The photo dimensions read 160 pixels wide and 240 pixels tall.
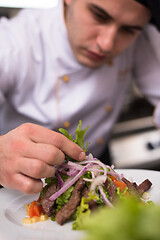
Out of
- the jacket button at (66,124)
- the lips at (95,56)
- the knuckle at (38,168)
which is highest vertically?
the knuckle at (38,168)

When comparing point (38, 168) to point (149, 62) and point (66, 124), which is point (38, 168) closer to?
point (66, 124)

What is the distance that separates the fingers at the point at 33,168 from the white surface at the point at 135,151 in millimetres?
1535

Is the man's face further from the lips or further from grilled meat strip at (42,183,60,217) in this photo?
grilled meat strip at (42,183,60,217)

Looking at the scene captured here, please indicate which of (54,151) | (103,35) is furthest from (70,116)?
(54,151)

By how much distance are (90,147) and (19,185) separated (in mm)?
1008

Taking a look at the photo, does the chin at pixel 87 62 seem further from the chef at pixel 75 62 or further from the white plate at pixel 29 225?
the white plate at pixel 29 225

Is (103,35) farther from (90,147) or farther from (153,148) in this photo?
(153,148)

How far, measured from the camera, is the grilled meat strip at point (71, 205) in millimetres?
704

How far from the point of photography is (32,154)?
0.70 meters

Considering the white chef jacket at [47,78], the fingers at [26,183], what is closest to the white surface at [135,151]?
the white chef jacket at [47,78]

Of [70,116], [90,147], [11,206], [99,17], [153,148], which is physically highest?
[99,17]

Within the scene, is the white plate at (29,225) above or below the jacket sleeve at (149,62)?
above

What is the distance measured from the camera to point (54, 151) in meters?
0.69

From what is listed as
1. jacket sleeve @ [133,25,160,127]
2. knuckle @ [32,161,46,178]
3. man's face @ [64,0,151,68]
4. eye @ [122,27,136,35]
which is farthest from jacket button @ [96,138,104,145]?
knuckle @ [32,161,46,178]
